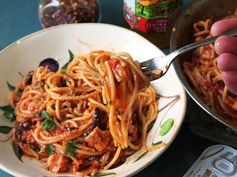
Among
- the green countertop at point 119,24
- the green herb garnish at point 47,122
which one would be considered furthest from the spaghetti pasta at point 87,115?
the green countertop at point 119,24

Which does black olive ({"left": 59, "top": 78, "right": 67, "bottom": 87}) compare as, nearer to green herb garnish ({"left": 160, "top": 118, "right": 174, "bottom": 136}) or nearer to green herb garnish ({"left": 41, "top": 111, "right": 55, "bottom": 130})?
green herb garnish ({"left": 41, "top": 111, "right": 55, "bottom": 130})

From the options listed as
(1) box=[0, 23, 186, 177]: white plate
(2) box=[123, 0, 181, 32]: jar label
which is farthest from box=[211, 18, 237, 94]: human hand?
(2) box=[123, 0, 181, 32]: jar label

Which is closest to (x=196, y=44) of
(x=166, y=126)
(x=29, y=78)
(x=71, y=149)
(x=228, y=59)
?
(x=228, y=59)

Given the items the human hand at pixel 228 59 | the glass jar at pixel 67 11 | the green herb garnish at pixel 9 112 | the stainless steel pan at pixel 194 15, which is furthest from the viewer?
the glass jar at pixel 67 11

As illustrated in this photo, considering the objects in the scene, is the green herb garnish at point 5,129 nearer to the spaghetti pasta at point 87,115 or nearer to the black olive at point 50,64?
the spaghetti pasta at point 87,115

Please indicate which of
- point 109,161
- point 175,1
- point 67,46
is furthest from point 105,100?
point 175,1

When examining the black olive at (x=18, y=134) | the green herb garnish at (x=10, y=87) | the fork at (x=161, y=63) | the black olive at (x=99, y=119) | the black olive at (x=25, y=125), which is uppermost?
the fork at (x=161, y=63)

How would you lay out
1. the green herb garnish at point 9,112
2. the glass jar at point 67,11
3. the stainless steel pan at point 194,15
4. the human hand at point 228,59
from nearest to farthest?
the human hand at point 228,59 → the green herb garnish at point 9,112 → the stainless steel pan at point 194,15 → the glass jar at point 67,11

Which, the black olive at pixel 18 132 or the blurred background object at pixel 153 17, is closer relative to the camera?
the black olive at pixel 18 132
